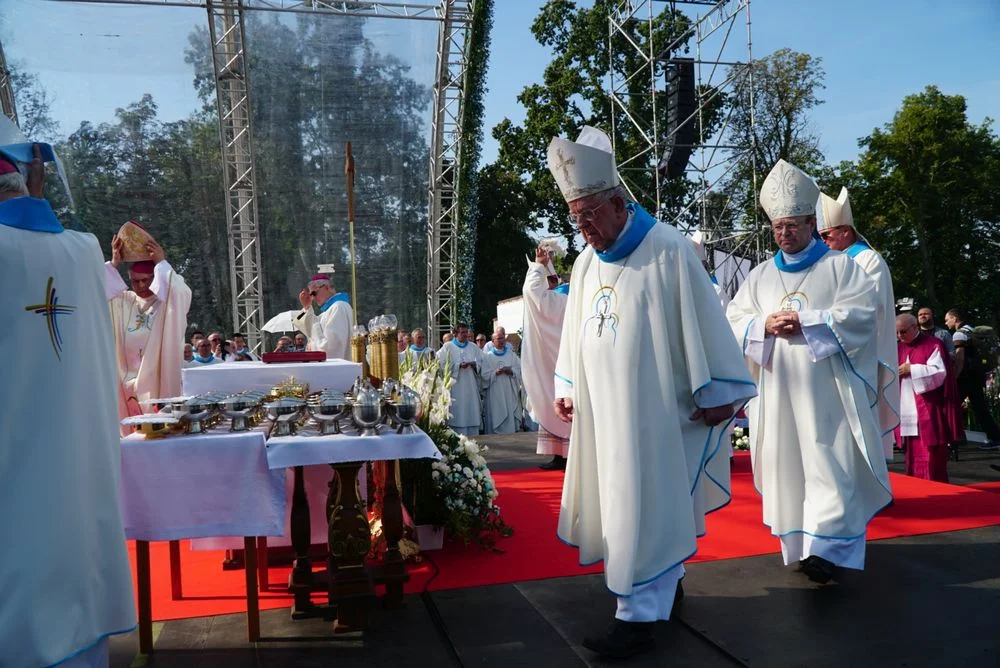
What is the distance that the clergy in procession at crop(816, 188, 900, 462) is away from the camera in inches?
231

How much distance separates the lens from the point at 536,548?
18.5ft

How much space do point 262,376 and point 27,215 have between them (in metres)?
2.19

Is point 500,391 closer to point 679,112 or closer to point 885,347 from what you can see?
point 679,112

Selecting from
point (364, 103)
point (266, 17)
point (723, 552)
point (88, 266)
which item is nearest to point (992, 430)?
point (723, 552)

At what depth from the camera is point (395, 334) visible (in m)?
5.13

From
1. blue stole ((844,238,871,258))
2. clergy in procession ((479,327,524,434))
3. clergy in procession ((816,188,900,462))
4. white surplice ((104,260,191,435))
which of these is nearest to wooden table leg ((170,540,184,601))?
white surplice ((104,260,191,435))

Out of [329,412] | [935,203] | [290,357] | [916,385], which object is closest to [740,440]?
[916,385]

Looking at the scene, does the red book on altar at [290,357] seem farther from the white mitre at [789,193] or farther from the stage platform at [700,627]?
the white mitre at [789,193]

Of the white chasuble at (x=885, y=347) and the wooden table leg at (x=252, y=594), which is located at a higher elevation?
the white chasuble at (x=885, y=347)

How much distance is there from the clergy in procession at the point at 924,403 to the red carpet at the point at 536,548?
0.55 metres

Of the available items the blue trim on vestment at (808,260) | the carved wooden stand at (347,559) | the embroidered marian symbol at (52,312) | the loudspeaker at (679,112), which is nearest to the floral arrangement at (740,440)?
the blue trim on vestment at (808,260)

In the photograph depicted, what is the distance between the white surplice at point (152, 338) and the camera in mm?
6391

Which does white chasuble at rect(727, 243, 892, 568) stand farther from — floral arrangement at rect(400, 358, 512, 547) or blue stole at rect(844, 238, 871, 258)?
floral arrangement at rect(400, 358, 512, 547)

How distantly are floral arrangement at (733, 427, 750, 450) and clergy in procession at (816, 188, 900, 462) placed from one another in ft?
9.28
